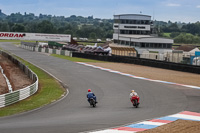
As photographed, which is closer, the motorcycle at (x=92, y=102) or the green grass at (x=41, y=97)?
the green grass at (x=41, y=97)

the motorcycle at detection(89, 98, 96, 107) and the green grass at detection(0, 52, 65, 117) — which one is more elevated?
the motorcycle at detection(89, 98, 96, 107)

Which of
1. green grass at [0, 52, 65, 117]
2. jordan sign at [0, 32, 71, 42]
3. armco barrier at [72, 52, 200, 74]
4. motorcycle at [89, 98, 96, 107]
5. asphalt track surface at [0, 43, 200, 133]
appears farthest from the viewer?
jordan sign at [0, 32, 71, 42]

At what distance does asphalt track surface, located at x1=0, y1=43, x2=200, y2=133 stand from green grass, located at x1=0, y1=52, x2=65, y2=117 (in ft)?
2.62

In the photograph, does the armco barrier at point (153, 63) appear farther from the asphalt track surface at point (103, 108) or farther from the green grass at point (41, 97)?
the green grass at point (41, 97)

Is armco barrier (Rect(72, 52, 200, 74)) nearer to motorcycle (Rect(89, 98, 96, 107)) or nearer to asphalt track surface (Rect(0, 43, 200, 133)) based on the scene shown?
asphalt track surface (Rect(0, 43, 200, 133))

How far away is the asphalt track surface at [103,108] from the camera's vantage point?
16250 millimetres

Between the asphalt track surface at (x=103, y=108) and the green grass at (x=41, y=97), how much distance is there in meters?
0.80

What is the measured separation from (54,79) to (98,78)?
14.3 feet

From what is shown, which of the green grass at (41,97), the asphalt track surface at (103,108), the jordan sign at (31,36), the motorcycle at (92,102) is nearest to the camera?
the asphalt track surface at (103,108)

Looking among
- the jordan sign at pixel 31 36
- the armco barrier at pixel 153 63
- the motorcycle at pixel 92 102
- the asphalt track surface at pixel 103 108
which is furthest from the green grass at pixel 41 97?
the jordan sign at pixel 31 36

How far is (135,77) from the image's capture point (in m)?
38.1

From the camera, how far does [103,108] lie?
2141cm

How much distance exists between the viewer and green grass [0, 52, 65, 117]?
20891mm

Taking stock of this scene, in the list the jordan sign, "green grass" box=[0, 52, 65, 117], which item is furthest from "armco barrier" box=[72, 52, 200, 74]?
the jordan sign
